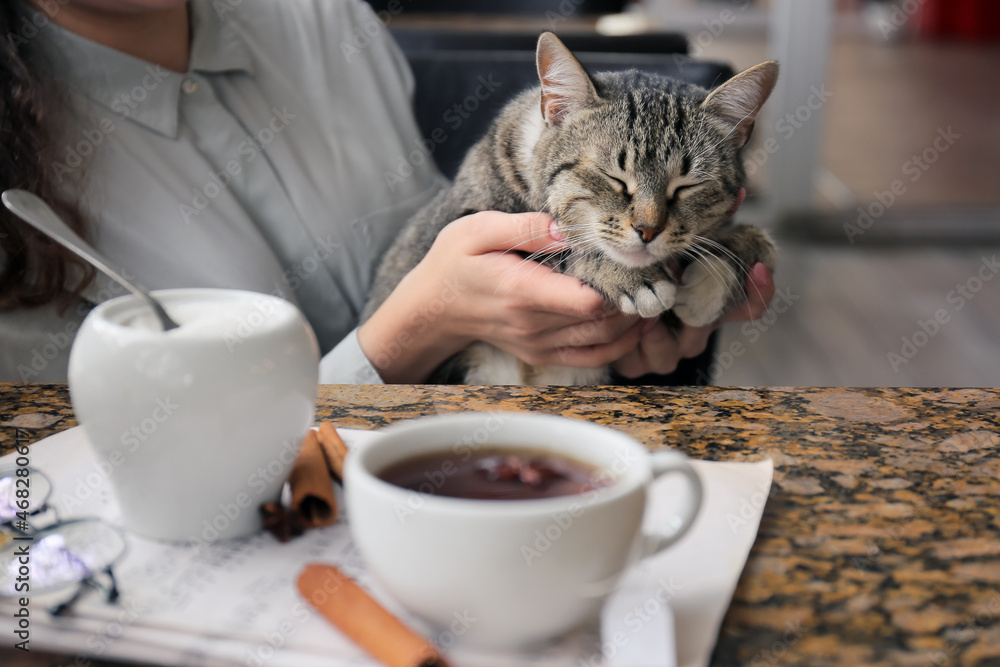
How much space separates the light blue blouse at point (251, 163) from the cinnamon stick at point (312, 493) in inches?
19.7

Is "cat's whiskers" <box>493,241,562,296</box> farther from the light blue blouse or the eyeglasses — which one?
the eyeglasses

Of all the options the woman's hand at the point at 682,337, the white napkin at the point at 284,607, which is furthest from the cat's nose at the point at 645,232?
the white napkin at the point at 284,607

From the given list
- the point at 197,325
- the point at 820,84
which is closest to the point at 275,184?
the point at 197,325

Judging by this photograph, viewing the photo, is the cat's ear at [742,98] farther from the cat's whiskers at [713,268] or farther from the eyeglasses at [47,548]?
the eyeglasses at [47,548]

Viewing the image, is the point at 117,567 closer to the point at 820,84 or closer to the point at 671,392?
the point at 671,392

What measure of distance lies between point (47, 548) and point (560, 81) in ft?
2.46

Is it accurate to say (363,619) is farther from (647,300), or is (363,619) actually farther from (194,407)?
(647,300)

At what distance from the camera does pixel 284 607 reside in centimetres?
41

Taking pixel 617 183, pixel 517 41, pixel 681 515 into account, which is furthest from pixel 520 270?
pixel 517 41

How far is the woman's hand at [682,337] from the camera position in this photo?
3.29 feet

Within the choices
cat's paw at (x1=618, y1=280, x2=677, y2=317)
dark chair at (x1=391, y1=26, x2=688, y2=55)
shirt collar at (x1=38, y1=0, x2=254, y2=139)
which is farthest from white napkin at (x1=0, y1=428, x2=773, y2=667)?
dark chair at (x1=391, y1=26, x2=688, y2=55)

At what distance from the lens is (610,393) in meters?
0.72

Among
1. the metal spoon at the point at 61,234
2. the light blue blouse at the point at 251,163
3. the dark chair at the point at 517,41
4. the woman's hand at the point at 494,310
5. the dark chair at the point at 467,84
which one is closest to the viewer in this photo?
the metal spoon at the point at 61,234

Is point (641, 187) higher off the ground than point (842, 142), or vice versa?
point (641, 187)
